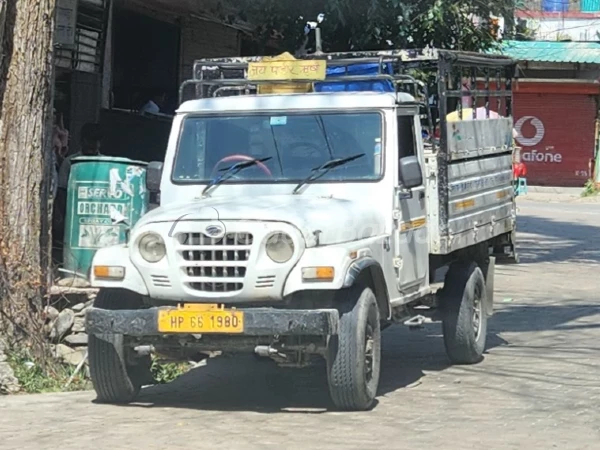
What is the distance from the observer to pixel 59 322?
969 centimetres

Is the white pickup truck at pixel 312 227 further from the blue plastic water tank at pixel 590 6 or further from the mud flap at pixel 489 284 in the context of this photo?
the blue plastic water tank at pixel 590 6

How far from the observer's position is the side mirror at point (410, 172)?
26.9 ft

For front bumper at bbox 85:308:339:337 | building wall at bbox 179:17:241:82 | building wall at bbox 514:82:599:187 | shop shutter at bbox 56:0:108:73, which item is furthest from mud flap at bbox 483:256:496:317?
building wall at bbox 514:82:599:187

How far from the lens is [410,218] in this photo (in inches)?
340

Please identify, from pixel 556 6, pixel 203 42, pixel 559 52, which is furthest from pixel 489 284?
pixel 556 6

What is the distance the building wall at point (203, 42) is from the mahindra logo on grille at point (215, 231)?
9.57 m

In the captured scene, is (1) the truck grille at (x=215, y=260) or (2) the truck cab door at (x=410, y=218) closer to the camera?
(1) the truck grille at (x=215, y=260)

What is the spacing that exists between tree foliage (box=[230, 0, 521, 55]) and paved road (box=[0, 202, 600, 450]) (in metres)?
4.31

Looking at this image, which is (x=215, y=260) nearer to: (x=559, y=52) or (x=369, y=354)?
(x=369, y=354)

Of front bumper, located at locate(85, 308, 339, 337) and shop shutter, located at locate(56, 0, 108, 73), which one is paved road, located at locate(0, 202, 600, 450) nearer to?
front bumper, located at locate(85, 308, 339, 337)

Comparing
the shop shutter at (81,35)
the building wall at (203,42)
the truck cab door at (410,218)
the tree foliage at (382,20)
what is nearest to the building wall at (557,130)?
the building wall at (203,42)

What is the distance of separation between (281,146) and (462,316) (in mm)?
2237

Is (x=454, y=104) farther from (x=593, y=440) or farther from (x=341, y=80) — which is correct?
(x=593, y=440)

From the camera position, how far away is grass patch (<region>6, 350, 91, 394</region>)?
8.91 metres
